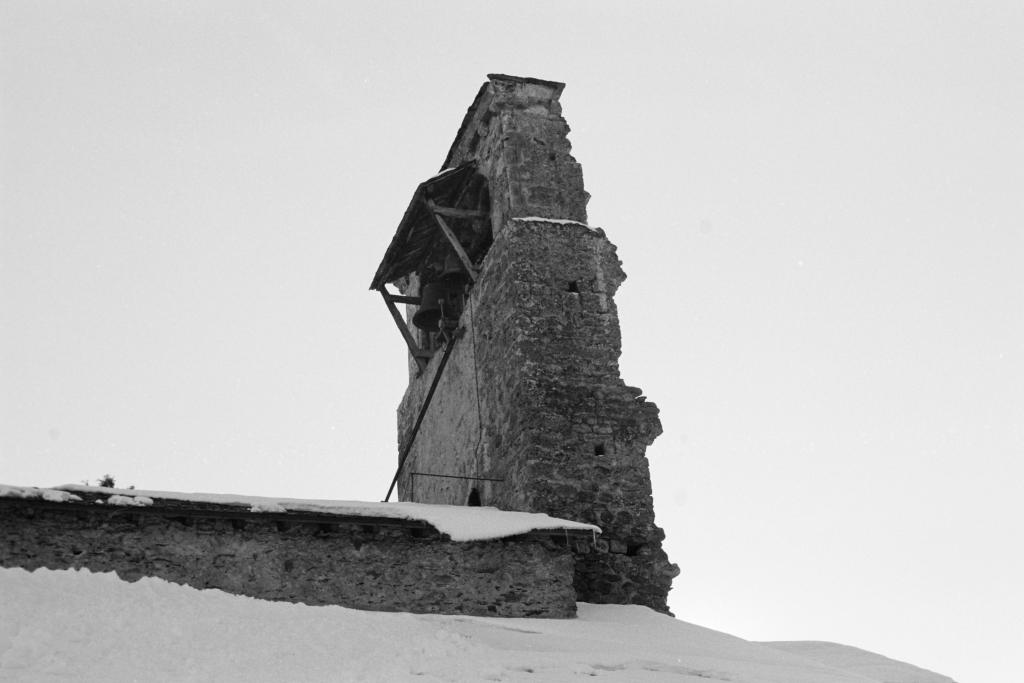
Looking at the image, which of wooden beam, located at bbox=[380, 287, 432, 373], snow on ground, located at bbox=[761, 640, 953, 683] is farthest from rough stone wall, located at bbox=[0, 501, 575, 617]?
wooden beam, located at bbox=[380, 287, 432, 373]

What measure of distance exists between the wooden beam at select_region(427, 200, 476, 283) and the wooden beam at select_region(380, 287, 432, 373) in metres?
1.53

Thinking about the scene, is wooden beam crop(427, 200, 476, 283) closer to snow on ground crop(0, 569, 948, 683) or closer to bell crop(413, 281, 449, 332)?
bell crop(413, 281, 449, 332)

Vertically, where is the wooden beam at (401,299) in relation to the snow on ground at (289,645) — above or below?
above

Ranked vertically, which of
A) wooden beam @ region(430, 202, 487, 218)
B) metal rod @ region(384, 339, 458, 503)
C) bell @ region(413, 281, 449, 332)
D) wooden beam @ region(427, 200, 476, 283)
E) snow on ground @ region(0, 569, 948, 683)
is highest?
wooden beam @ region(430, 202, 487, 218)

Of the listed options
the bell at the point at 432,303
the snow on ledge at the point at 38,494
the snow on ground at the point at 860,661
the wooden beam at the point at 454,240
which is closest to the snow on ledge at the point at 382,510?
the snow on ledge at the point at 38,494

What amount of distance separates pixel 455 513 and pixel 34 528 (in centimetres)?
331

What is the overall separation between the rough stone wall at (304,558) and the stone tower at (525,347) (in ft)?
3.14

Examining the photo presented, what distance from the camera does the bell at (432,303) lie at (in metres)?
13.9

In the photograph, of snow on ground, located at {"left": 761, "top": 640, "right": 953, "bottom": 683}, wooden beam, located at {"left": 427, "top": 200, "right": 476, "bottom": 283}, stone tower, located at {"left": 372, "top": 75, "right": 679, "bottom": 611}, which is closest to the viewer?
snow on ground, located at {"left": 761, "top": 640, "right": 953, "bottom": 683}

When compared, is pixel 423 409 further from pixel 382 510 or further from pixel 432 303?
pixel 382 510

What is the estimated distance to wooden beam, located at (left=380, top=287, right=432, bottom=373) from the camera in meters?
14.8

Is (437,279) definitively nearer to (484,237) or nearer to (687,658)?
(484,237)

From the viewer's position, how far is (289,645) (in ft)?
22.8

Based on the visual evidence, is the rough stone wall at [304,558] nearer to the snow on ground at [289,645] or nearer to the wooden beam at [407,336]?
the snow on ground at [289,645]
